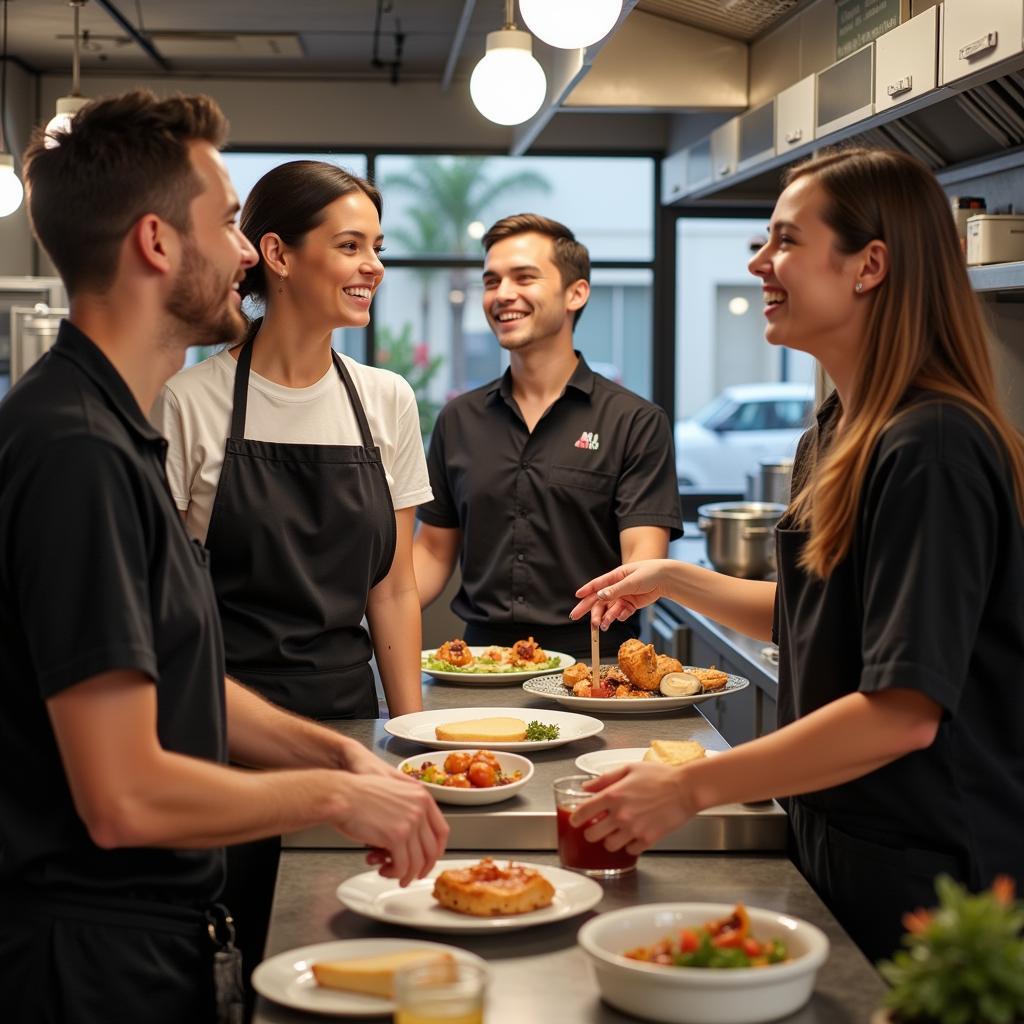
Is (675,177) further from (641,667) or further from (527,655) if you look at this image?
(641,667)

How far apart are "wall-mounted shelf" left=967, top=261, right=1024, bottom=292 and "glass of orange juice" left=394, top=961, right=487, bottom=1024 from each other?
2.34 meters

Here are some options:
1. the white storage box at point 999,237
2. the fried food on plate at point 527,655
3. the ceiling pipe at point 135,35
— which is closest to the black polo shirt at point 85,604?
the fried food on plate at point 527,655

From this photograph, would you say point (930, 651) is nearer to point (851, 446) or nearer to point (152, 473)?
→ point (851, 446)

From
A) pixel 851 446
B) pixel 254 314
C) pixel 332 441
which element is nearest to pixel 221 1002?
pixel 851 446

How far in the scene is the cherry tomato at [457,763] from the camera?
6.46 feet

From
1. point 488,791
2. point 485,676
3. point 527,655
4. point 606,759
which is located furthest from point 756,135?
point 488,791

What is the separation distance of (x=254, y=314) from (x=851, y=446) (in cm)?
138

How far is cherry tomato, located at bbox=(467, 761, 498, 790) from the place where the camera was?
1915mm

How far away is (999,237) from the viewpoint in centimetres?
328

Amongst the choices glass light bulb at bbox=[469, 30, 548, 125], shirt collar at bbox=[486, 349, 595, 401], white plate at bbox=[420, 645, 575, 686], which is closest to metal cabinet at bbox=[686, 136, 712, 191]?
glass light bulb at bbox=[469, 30, 548, 125]

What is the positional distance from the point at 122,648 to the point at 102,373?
34cm

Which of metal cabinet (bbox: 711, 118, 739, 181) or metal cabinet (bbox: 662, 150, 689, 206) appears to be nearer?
metal cabinet (bbox: 711, 118, 739, 181)

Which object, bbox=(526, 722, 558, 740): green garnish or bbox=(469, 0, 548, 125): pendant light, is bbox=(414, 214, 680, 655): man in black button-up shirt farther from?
bbox=(526, 722, 558, 740): green garnish

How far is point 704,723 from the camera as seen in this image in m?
2.46
